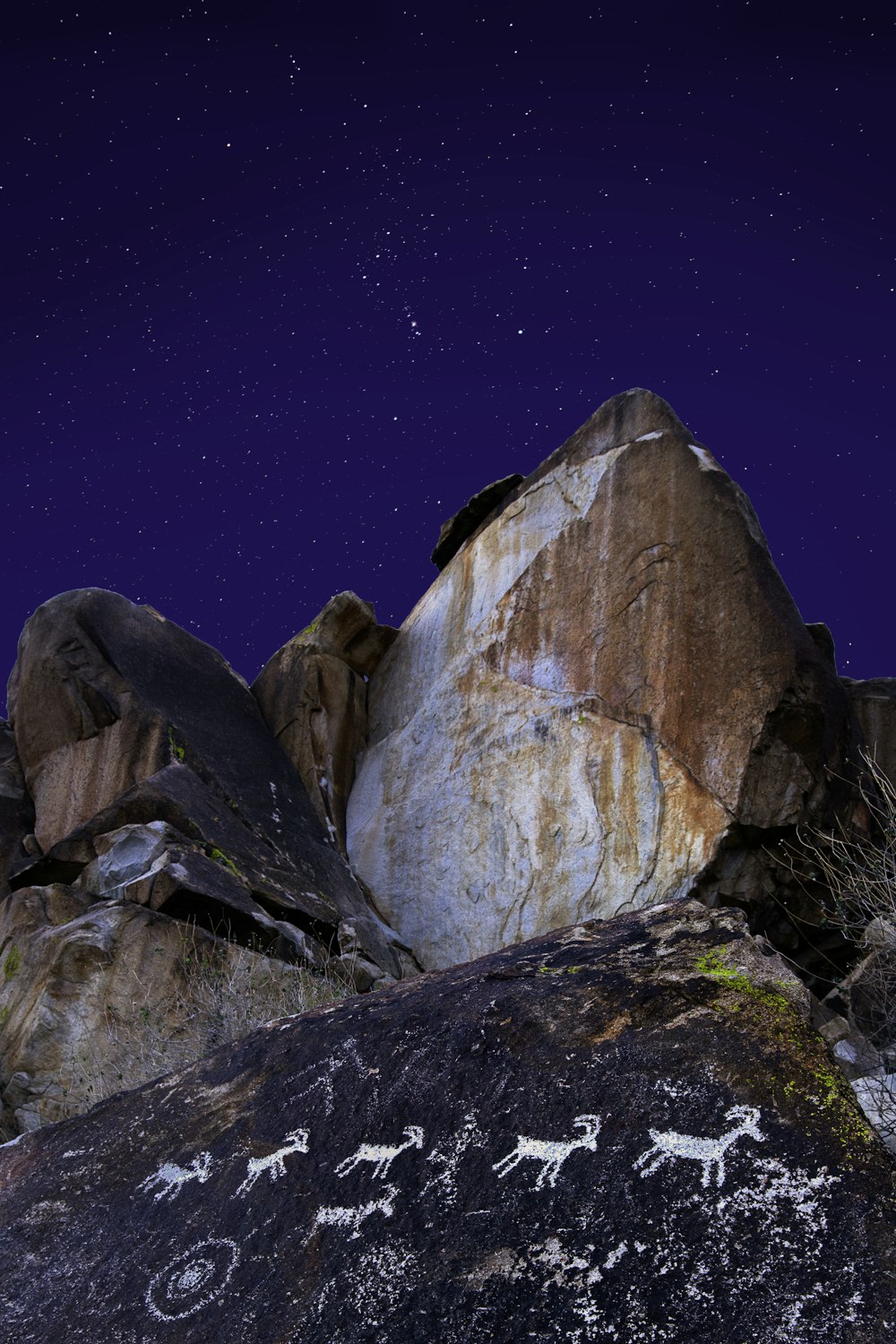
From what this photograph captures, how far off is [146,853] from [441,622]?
4.85m

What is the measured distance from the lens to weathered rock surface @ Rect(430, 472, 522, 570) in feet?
44.2

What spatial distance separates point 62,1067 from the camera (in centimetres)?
806

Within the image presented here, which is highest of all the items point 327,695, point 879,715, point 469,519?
point 469,519

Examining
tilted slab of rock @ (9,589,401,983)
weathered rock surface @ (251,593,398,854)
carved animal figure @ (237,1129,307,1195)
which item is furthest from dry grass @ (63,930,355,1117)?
weathered rock surface @ (251,593,398,854)

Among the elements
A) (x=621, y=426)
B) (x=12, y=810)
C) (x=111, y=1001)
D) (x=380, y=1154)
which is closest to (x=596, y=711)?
(x=621, y=426)

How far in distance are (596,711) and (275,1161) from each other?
7.25 meters

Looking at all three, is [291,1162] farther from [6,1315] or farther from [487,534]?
[487,534]

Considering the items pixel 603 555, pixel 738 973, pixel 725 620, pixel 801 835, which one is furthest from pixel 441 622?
pixel 738 973

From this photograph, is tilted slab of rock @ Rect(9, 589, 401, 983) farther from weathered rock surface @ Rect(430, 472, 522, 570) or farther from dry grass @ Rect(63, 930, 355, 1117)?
weathered rock surface @ Rect(430, 472, 522, 570)

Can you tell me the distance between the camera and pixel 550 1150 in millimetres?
3514

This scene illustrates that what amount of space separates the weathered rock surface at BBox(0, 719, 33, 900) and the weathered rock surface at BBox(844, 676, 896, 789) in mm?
8569

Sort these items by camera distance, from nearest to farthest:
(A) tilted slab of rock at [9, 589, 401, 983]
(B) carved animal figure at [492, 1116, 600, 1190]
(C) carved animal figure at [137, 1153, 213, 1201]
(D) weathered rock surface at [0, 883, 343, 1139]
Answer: (B) carved animal figure at [492, 1116, 600, 1190], (C) carved animal figure at [137, 1153, 213, 1201], (D) weathered rock surface at [0, 883, 343, 1139], (A) tilted slab of rock at [9, 589, 401, 983]

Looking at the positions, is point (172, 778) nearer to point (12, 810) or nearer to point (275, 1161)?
point (12, 810)

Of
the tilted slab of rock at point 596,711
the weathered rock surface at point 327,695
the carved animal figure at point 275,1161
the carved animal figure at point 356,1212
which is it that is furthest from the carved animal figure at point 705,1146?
the weathered rock surface at point 327,695
